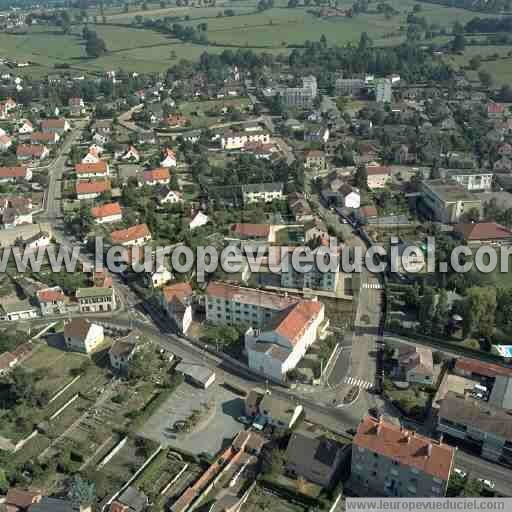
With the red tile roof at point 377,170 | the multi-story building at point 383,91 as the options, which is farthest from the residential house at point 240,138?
the multi-story building at point 383,91

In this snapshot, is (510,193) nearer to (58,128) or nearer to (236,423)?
(236,423)

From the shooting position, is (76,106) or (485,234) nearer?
(485,234)

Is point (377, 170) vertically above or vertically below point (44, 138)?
above

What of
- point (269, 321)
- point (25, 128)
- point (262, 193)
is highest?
point (25, 128)

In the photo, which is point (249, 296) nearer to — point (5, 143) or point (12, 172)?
point (12, 172)

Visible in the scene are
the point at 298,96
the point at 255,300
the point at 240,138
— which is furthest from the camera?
the point at 298,96

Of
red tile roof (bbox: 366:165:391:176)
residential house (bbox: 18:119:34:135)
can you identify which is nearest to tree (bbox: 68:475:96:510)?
red tile roof (bbox: 366:165:391:176)

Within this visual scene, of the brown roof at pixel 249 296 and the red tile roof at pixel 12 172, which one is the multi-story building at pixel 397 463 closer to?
the brown roof at pixel 249 296

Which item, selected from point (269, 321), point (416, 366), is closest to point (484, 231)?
point (416, 366)
